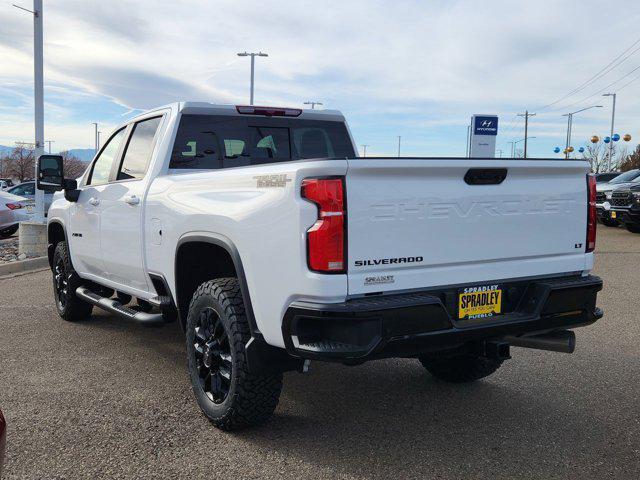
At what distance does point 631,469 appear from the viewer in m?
3.24

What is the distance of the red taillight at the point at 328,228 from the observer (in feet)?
9.63

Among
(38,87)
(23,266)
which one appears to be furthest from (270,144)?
(38,87)

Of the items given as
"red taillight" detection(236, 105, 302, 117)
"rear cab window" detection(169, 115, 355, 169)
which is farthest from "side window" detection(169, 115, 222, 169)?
"red taillight" detection(236, 105, 302, 117)

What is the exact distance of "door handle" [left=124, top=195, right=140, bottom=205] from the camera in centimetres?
465

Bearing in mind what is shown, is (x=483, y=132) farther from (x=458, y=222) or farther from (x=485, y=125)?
(x=458, y=222)

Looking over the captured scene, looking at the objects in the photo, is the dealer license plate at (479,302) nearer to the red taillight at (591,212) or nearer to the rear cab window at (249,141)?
the red taillight at (591,212)

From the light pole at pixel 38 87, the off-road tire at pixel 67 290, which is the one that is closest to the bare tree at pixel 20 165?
the light pole at pixel 38 87

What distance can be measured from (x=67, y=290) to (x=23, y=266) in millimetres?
4561

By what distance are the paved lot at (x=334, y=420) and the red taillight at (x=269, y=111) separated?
2086 millimetres

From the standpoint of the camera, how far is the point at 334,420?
391 centimetres

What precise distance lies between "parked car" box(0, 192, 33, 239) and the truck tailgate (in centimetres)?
1261

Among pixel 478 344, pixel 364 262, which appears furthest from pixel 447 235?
pixel 478 344

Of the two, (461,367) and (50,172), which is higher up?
(50,172)

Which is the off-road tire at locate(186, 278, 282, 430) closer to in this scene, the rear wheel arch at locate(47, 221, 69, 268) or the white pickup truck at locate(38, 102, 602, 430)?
the white pickup truck at locate(38, 102, 602, 430)
